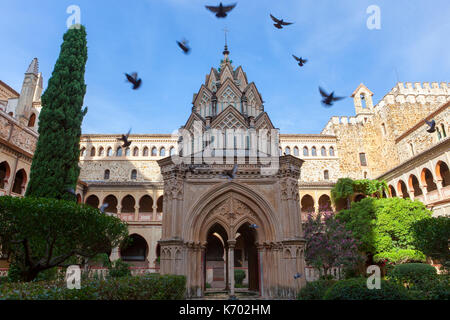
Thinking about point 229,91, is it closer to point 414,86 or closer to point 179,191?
point 179,191

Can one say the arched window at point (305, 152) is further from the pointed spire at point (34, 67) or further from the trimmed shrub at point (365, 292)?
the trimmed shrub at point (365, 292)

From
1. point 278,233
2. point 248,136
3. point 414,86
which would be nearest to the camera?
point 278,233

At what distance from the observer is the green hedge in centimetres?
594

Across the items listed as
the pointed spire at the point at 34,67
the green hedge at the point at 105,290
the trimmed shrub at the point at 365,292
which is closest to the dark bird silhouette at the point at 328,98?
the trimmed shrub at the point at 365,292

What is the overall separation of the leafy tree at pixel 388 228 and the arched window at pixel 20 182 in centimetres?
2946

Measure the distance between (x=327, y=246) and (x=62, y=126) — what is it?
18.2 m

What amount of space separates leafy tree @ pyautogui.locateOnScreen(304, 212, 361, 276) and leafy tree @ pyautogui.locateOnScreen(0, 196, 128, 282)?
39.1 feet

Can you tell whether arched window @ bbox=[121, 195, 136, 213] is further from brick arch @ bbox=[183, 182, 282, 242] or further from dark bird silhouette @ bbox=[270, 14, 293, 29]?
dark bird silhouette @ bbox=[270, 14, 293, 29]

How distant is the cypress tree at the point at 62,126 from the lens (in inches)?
667

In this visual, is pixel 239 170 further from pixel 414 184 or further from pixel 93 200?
pixel 93 200
